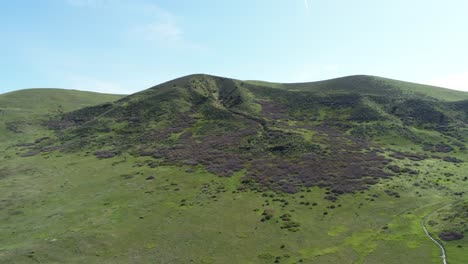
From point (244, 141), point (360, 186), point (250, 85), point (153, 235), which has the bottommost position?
point (153, 235)

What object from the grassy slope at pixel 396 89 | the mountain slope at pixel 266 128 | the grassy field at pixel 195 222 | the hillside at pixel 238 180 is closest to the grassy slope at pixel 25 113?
the hillside at pixel 238 180

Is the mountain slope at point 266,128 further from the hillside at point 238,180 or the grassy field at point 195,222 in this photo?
the grassy field at point 195,222

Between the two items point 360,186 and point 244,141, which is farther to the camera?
point 244,141

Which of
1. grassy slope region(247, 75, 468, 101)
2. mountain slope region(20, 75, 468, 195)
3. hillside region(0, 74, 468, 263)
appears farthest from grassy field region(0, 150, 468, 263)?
grassy slope region(247, 75, 468, 101)

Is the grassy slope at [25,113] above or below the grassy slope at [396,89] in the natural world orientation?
below

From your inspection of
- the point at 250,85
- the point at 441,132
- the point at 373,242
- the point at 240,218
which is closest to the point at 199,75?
the point at 250,85

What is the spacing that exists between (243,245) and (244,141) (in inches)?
2486

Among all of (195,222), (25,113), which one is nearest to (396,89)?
(195,222)

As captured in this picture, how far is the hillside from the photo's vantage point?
169 ft

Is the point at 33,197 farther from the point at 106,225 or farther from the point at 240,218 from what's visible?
the point at 240,218

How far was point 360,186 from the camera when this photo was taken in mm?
77125

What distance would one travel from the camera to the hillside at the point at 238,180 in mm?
51438

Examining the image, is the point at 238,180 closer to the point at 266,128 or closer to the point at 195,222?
the point at 195,222

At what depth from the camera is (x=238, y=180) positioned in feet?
278
